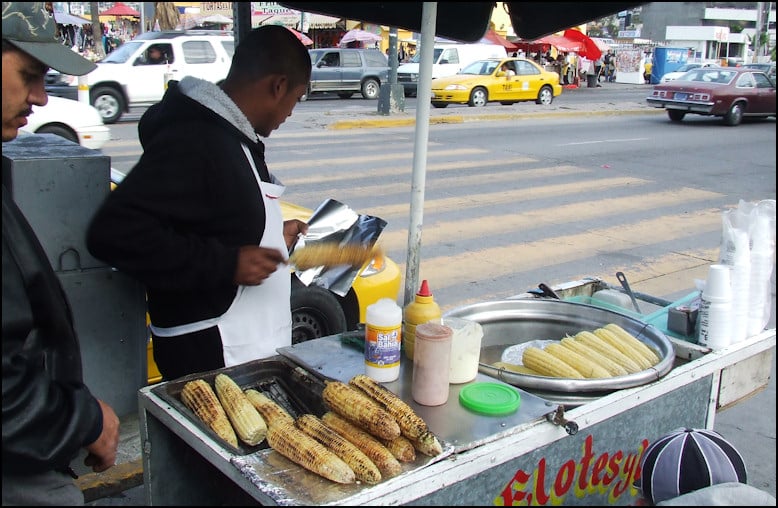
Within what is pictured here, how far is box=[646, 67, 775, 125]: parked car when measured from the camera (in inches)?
801

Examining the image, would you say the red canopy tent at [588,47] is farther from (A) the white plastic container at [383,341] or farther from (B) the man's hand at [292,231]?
(A) the white plastic container at [383,341]

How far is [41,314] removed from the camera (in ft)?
5.46

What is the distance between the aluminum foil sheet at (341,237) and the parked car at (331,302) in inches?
56.8

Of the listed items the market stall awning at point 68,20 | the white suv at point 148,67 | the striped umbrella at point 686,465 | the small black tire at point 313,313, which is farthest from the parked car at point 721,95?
the market stall awning at point 68,20

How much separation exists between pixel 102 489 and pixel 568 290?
2474 mm

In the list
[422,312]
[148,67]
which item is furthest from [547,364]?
[148,67]

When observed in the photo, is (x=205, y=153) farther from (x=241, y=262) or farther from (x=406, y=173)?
(x=406, y=173)

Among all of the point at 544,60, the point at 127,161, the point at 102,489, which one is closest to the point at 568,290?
the point at 102,489

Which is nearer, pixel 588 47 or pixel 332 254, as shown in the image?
pixel 332 254

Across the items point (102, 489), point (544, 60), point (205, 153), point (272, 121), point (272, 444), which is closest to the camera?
point (272, 444)

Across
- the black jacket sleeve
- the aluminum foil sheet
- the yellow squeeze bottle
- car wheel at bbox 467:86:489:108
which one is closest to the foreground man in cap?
the black jacket sleeve

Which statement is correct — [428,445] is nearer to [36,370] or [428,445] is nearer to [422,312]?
[422,312]

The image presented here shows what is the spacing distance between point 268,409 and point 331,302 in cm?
261

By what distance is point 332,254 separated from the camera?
2.82 meters
